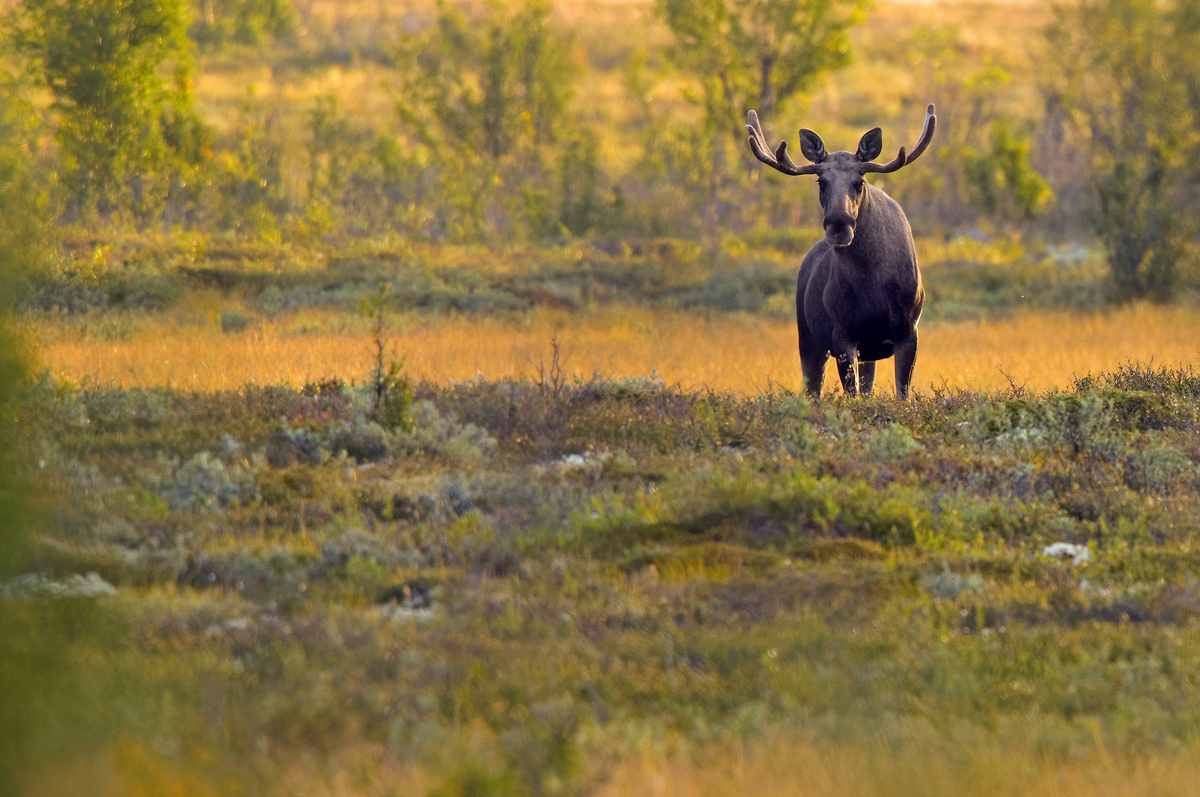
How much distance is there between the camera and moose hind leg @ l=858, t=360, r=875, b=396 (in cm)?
1309

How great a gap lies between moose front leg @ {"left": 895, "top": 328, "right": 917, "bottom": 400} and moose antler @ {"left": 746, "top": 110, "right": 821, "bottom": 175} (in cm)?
177

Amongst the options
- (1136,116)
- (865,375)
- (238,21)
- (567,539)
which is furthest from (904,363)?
(238,21)

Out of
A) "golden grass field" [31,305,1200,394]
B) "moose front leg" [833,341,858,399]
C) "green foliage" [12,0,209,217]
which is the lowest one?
"golden grass field" [31,305,1200,394]

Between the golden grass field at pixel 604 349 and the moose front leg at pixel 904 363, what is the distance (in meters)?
1.02

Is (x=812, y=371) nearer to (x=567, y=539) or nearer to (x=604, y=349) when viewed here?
(x=604, y=349)

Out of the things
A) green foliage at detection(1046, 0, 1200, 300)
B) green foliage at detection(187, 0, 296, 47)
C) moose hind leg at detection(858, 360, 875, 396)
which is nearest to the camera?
moose hind leg at detection(858, 360, 875, 396)

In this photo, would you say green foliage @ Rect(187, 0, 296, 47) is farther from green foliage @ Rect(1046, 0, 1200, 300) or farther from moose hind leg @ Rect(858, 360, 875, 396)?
moose hind leg @ Rect(858, 360, 875, 396)

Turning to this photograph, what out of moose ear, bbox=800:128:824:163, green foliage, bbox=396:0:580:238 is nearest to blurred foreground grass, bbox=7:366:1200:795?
moose ear, bbox=800:128:824:163

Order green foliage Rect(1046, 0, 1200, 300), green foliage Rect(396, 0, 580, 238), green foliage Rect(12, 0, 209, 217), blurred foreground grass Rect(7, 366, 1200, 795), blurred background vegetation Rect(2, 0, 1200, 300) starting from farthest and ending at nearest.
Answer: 1. green foliage Rect(396, 0, 580, 238)
2. blurred background vegetation Rect(2, 0, 1200, 300)
3. green foliage Rect(12, 0, 209, 217)
4. green foliage Rect(1046, 0, 1200, 300)
5. blurred foreground grass Rect(7, 366, 1200, 795)

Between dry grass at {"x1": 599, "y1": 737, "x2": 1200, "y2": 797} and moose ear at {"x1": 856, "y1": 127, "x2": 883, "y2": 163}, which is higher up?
moose ear at {"x1": 856, "y1": 127, "x2": 883, "y2": 163}

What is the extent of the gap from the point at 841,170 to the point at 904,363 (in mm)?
1847

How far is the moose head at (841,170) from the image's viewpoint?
35.6 feet

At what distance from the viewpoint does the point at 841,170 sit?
11266 millimetres

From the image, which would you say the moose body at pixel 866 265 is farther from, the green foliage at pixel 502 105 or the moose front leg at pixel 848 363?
the green foliage at pixel 502 105
